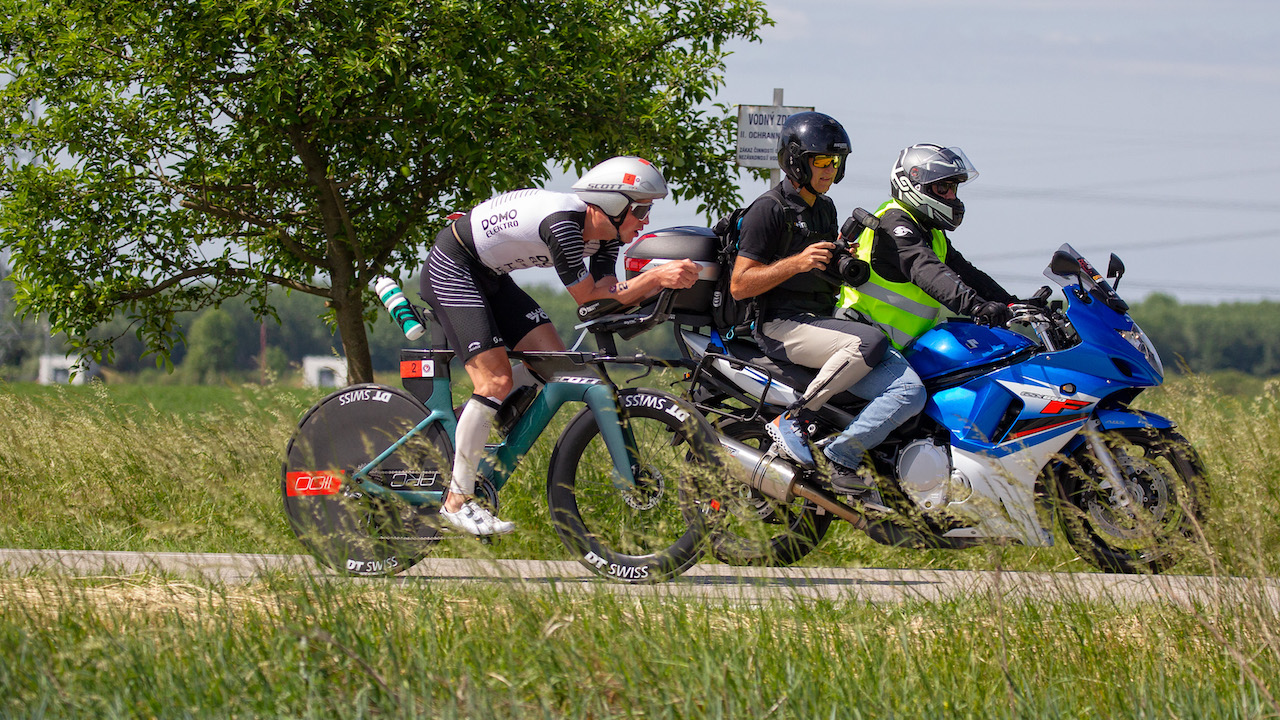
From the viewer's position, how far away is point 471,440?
207 inches

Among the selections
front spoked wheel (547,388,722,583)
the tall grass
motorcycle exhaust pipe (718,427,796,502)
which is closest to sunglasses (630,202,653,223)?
front spoked wheel (547,388,722,583)

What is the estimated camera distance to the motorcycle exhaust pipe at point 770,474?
554cm

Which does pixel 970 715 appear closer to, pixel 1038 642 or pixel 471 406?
pixel 1038 642

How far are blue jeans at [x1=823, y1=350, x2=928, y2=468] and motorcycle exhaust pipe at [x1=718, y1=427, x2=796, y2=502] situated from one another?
0.23 m

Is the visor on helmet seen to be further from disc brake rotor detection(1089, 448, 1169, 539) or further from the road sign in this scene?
the road sign

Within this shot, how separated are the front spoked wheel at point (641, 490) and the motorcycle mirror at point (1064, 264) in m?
1.85

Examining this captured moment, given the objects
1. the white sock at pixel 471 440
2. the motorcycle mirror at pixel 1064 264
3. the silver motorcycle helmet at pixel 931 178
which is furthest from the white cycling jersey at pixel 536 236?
the motorcycle mirror at pixel 1064 264

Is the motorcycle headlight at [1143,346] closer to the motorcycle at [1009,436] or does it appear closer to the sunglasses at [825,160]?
the motorcycle at [1009,436]

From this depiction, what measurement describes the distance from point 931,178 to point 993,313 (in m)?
0.77

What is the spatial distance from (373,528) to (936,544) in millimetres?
2537

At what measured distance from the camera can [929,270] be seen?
18.3 feet

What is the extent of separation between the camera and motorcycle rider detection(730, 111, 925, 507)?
5.54 metres

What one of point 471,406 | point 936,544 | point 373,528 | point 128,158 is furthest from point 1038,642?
point 128,158

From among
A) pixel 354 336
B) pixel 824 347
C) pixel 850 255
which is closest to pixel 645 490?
pixel 824 347
